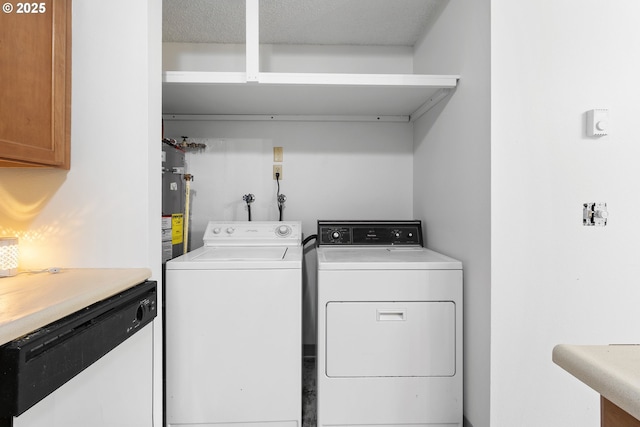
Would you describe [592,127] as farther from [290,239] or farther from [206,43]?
[206,43]

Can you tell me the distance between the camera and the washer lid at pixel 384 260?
155 centimetres

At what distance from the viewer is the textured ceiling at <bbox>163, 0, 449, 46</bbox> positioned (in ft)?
6.35

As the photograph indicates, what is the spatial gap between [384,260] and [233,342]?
79cm

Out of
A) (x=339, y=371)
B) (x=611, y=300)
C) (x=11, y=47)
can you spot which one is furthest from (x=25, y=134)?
(x=611, y=300)

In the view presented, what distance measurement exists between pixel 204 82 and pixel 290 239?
1003 mm

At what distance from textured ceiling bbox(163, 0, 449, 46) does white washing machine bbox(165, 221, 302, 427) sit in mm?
1476

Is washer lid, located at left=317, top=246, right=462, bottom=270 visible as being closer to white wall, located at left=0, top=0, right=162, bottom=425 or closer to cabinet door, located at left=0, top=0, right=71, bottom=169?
white wall, located at left=0, top=0, right=162, bottom=425

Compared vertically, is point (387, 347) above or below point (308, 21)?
below

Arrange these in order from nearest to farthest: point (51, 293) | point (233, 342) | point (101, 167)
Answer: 1. point (51, 293)
2. point (101, 167)
3. point (233, 342)

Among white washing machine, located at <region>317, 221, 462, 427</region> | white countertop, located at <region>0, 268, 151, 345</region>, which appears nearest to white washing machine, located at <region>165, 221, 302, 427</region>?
white washing machine, located at <region>317, 221, 462, 427</region>

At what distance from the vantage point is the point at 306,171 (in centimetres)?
245

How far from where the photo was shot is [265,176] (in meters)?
2.44

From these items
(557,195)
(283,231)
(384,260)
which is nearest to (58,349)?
(384,260)

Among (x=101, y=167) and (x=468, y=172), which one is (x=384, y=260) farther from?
(x=101, y=167)
